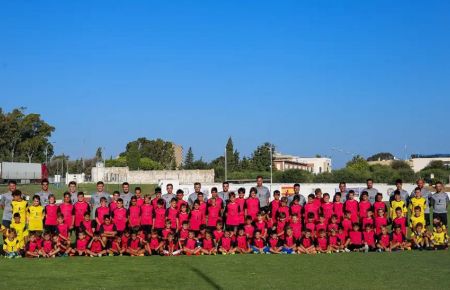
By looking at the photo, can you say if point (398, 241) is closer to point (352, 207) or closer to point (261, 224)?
point (352, 207)

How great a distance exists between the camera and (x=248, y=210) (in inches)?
551

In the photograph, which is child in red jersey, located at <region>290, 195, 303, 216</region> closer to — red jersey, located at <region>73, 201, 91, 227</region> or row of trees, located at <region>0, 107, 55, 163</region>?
red jersey, located at <region>73, 201, 91, 227</region>

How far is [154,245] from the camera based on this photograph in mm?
12922

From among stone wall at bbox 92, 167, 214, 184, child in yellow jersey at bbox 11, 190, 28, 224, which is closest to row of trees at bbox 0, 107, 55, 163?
stone wall at bbox 92, 167, 214, 184

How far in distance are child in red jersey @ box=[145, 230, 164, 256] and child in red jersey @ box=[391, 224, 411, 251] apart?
5390 mm

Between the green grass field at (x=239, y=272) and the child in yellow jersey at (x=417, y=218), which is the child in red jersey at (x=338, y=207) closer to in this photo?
the green grass field at (x=239, y=272)

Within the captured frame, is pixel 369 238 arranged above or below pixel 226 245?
above

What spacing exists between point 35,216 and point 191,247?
3.60m

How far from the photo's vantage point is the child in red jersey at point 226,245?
42.8ft

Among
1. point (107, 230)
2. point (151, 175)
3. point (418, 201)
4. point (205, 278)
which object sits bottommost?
point (205, 278)

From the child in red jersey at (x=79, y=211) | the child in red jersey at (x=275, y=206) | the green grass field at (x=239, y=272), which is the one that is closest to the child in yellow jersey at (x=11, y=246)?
the green grass field at (x=239, y=272)

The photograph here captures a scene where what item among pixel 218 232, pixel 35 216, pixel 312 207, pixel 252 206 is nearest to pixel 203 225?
pixel 218 232

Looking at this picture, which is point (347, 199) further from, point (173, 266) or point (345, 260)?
point (173, 266)

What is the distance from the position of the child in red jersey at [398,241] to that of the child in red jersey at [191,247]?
4560 mm
